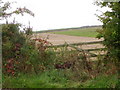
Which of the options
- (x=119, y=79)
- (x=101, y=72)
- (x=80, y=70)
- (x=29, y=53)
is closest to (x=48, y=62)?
(x=29, y=53)

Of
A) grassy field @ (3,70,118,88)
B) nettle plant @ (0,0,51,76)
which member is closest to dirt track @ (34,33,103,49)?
nettle plant @ (0,0,51,76)

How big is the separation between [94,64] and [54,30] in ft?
10.8

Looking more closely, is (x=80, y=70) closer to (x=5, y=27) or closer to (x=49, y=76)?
(x=49, y=76)

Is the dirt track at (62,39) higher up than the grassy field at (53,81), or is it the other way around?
the dirt track at (62,39)

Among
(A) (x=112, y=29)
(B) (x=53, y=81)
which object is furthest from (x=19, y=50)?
(A) (x=112, y=29)

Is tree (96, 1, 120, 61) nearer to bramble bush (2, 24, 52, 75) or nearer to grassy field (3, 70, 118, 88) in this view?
grassy field (3, 70, 118, 88)

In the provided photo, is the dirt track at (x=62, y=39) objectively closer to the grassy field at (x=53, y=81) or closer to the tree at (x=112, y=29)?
the tree at (x=112, y=29)

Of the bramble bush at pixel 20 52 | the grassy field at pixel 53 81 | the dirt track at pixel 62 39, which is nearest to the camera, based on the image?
the grassy field at pixel 53 81

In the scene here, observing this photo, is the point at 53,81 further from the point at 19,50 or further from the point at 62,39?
the point at 62,39

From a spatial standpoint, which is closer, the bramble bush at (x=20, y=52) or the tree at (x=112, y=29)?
the tree at (x=112, y=29)

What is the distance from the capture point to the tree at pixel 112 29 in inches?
274

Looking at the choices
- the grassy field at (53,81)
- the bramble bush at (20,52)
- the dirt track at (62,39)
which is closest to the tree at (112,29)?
the grassy field at (53,81)

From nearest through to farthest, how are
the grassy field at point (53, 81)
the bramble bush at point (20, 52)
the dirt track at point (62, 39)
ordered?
the grassy field at point (53, 81) → the bramble bush at point (20, 52) → the dirt track at point (62, 39)

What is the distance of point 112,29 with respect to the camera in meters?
6.98
